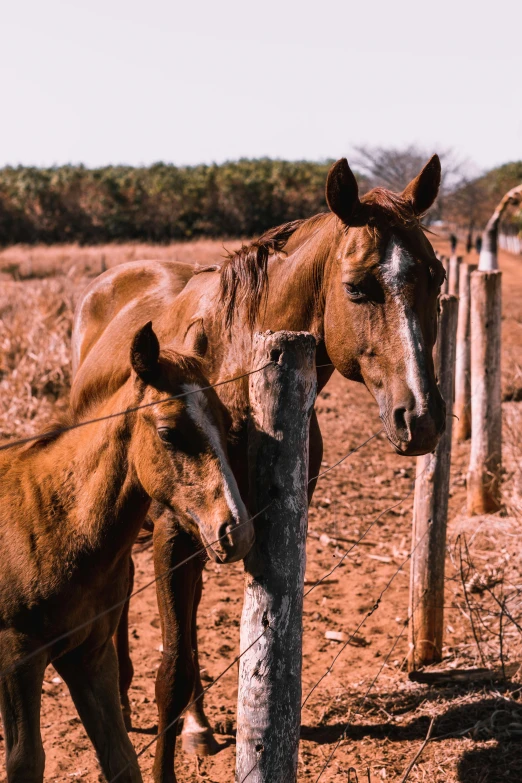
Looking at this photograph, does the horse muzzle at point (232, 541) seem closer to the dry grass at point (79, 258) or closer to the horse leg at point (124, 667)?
the horse leg at point (124, 667)

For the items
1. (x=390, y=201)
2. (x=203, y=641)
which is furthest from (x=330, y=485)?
(x=390, y=201)

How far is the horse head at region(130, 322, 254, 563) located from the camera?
98.8 inches

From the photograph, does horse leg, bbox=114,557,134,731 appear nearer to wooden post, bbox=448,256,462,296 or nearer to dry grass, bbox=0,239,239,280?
wooden post, bbox=448,256,462,296

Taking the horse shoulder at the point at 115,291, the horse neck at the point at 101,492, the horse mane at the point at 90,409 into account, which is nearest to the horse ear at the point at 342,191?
the horse mane at the point at 90,409

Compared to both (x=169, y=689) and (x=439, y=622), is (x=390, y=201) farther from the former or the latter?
(x=439, y=622)

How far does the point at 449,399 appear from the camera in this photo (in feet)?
14.8

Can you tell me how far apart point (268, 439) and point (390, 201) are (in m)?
1.35

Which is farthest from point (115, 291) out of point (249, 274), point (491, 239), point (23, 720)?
point (491, 239)

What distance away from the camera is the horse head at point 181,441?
2.51 metres

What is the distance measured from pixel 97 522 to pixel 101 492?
11 centimetres

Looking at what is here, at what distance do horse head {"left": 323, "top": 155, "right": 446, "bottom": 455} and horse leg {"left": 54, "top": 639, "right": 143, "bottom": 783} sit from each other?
1485mm

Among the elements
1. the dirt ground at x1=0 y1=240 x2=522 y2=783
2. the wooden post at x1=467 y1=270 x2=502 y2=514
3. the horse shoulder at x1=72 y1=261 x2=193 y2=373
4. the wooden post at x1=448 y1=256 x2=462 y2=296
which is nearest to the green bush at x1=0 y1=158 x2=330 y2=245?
the wooden post at x1=448 y1=256 x2=462 y2=296

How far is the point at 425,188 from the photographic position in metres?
Answer: 3.28

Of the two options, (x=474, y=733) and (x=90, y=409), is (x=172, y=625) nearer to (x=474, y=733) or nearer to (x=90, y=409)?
(x=90, y=409)
